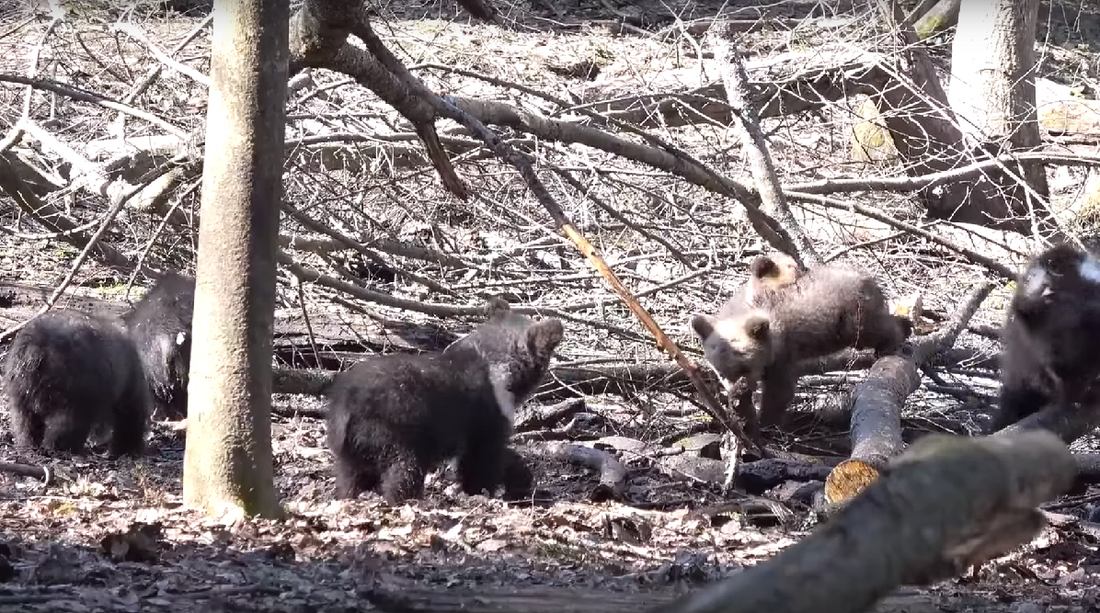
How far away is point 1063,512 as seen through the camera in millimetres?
7105

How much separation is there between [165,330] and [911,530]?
315 inches

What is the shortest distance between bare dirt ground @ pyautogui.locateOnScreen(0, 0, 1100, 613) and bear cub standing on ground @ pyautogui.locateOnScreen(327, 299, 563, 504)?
211 millimetres

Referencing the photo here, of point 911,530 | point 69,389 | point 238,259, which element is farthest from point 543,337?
point 911,530

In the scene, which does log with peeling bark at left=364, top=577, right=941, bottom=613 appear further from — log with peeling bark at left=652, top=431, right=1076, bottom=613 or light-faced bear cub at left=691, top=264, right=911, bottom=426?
light-faced bear cub at left=691, top=264, right=911, bottom=426

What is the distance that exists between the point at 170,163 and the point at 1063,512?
18.8ft

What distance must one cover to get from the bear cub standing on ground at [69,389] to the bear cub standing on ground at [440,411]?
2067 mm

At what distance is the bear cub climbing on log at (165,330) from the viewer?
9.38m

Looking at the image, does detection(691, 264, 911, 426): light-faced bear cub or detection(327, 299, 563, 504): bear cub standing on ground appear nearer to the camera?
detection(327, 299, 563, 504): bear cub standing on ground

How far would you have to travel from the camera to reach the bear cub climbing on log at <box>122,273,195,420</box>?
9383mm

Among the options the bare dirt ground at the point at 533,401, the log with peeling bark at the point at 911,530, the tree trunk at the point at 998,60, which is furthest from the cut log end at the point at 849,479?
the tree trunk at the point at 998,60

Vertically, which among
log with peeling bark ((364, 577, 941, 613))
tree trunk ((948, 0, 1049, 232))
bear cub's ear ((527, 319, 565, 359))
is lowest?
log with peeling bark ((364, 577, 941, 613))

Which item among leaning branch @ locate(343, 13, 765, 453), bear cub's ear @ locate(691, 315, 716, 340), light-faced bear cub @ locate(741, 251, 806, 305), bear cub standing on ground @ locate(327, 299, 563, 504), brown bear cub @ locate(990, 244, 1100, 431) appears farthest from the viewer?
light-faced bear cub @ locate(741, 251, 806, 305)

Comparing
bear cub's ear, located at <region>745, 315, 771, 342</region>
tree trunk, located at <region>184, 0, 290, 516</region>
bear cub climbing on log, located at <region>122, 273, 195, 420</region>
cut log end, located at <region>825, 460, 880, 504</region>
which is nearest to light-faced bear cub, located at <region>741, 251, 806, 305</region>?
bear cub's ear, located at <region>745, 315, 771, 342</region>

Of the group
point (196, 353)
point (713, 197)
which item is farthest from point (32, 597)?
point (713, 197)
